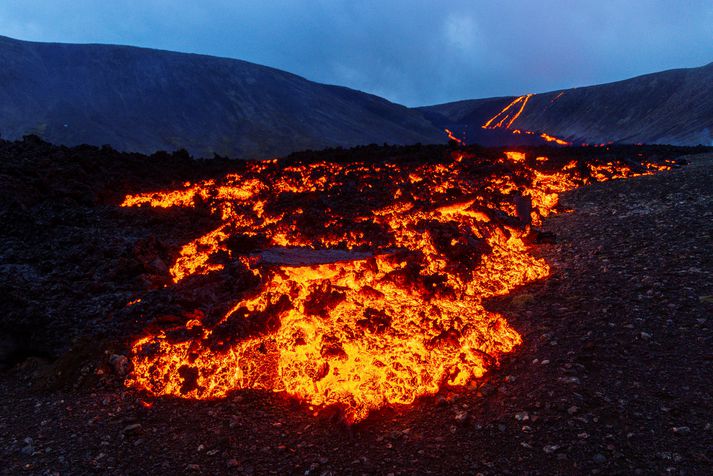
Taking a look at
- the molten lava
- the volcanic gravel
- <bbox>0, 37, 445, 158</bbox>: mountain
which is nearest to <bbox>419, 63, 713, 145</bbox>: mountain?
the molten lava

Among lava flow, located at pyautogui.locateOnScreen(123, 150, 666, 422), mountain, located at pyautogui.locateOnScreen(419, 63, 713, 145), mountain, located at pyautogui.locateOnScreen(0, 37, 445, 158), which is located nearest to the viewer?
lava flow, located at pyautogui.locateOnScreen(123, 150, 666, 422)

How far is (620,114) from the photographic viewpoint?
38688 millimetres

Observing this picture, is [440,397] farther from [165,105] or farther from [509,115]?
[509,115]

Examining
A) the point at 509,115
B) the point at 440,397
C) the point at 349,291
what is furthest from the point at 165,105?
the point at 509,115

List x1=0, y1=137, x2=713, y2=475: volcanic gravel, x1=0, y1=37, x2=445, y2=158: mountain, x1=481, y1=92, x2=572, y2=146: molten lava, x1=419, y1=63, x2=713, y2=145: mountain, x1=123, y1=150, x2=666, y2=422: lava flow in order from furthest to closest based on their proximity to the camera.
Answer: x1=481, y1=92, x2=572, y2=146: molten lava
x1=419, y1=63, x2=713, y2=145: mountain
x1=0, y1=37, x2=445, y2=158: mountain
x1=123, y1=150, x2=666, y2=422: lava flow
x1=0, y1=137, x2=713, y2=475: volcanic gravel

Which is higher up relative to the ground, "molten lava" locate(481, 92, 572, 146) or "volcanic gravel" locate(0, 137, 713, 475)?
"molten lava" locate(481, 92, 572, 146)

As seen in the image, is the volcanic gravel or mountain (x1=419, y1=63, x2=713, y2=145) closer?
the volcanic gravel

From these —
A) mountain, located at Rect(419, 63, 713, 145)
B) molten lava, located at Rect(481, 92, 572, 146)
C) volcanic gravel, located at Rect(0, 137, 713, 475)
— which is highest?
molten lava, located at Rect(481, 92, 572, 146)

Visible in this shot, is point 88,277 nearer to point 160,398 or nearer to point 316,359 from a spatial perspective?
point 160,398

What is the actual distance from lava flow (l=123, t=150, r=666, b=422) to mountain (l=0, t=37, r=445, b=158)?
19628mm

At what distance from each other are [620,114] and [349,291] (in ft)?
144

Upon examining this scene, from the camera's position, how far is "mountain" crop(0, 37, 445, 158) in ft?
80.3

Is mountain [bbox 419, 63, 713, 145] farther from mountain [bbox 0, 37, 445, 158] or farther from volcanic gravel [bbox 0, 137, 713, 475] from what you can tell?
volcanic gravel [bbox 0, 137, 713, 475]

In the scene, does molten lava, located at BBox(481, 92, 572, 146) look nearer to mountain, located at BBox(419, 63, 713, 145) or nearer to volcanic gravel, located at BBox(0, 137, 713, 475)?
mountain, located at BBox(419, 63, 713, 145)
